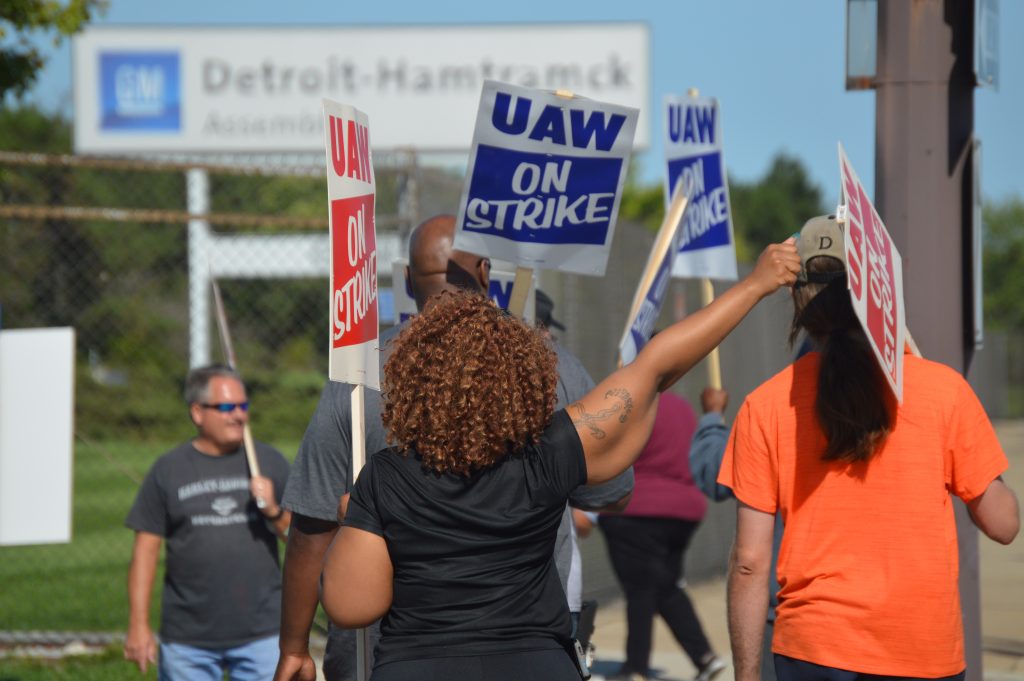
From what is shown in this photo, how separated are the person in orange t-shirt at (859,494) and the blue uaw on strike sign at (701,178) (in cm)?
232

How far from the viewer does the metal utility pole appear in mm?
4828

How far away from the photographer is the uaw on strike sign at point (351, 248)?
11.2 feet

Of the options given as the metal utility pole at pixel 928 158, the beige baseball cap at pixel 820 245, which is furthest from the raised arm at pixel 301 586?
the metal utility pole at pixel 928 158

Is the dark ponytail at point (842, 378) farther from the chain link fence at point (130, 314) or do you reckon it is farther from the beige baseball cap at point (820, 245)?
the chain link fence at point (130, 314)

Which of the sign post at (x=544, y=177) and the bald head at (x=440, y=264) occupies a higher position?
the sign post at (x=544, y=177)

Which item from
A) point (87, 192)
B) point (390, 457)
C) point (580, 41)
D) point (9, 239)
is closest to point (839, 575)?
point (390, 457)

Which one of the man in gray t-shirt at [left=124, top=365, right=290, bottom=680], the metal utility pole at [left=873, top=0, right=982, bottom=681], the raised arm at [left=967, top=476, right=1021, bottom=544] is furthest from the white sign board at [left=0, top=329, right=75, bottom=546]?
the raised arm at [left=967, top=476, right=1021, bottom=544]

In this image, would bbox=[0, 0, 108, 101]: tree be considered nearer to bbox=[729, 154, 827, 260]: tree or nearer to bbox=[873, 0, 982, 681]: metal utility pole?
bbox=[873, 0, 982, 681]: metal utility pole

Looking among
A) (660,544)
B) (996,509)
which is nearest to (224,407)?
(660,544)

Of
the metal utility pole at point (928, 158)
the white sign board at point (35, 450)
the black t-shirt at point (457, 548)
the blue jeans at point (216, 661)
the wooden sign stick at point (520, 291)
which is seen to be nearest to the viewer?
the black t-shirt at point (457, 548)

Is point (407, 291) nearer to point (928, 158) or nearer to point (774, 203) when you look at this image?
point (928, 158)

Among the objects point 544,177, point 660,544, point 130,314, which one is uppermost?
point 544,177

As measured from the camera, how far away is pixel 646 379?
309 cm

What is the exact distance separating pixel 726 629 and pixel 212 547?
16.1 ft
